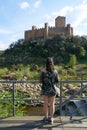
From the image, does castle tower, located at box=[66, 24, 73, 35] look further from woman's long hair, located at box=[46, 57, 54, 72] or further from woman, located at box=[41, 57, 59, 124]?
woman's long hair, located at box=[46, 57, 54, 72]

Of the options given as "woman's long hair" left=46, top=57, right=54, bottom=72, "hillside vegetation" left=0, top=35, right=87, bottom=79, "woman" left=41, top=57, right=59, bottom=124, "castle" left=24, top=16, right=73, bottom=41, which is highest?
"castle" left=24, top=16, right=73, bottom=41

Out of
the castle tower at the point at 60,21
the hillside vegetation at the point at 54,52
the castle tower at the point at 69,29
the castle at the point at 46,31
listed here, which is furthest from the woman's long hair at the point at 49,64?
the castle tower at the point at 60,21

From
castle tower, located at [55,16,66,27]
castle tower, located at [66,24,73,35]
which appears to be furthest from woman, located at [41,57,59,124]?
castle tower, located at [55,16,66,27]

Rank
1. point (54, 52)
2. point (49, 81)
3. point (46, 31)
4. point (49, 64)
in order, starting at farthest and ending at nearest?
point (46, 31) → point (54, 52) → point (49, 81) → point (49, 64)

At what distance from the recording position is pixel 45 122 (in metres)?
9.02

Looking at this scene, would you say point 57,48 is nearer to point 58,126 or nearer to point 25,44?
point 25,44

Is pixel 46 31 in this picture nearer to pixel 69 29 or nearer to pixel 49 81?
pixel 69 29

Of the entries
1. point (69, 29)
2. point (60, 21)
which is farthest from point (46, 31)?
point (60, 21)

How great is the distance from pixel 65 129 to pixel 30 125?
2.76ft

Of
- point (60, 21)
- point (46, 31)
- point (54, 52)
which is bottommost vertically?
point (54, 52)

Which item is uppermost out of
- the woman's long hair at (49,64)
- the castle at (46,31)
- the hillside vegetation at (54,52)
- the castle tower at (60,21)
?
the castle tower at (60,21)

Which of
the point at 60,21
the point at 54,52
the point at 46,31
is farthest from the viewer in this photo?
the point at 60,21

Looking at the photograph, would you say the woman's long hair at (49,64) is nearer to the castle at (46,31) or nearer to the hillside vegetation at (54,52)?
the hillside vegetation at (54,52)

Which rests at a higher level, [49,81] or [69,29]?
[69,29]
